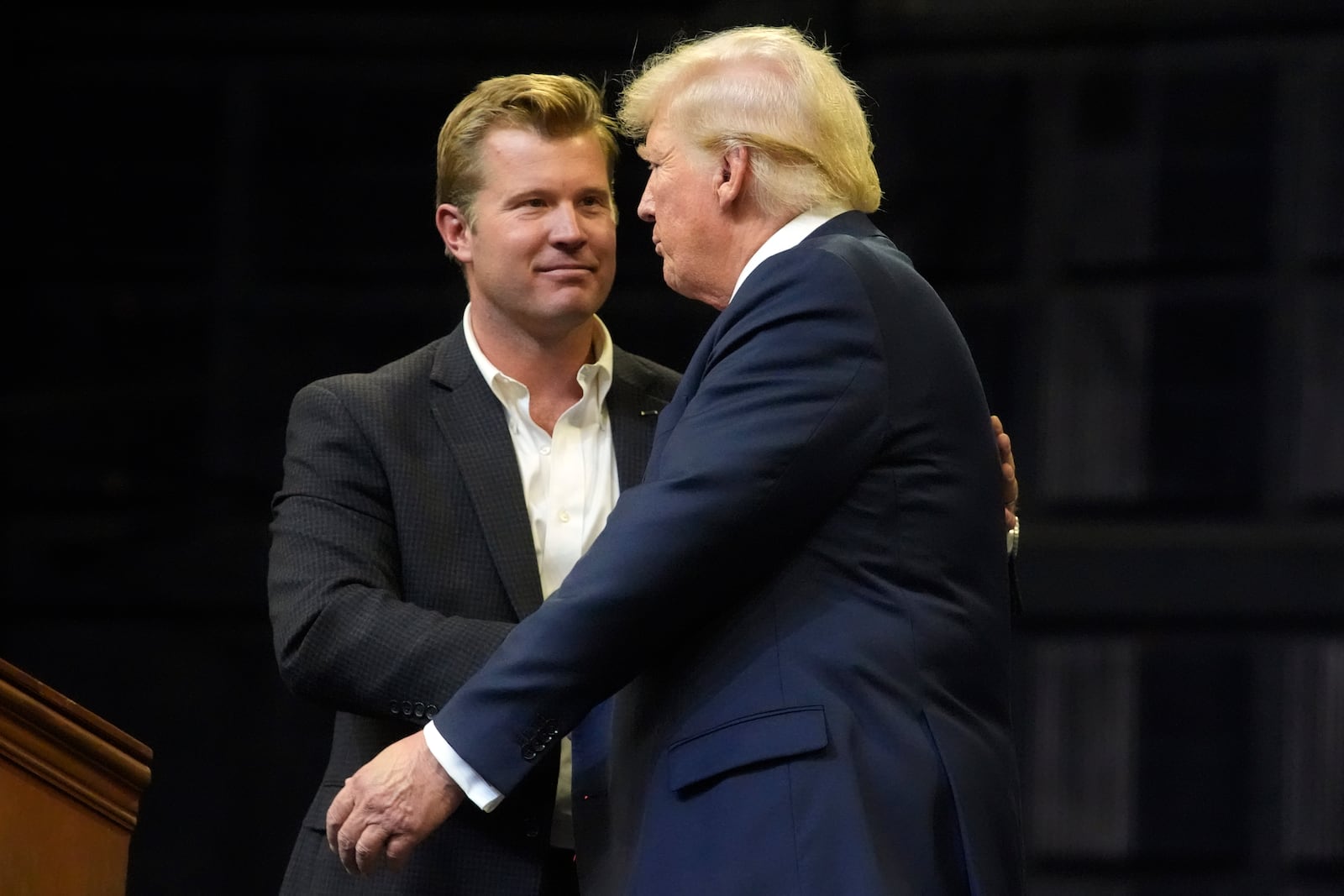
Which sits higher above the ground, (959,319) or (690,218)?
(690,218)

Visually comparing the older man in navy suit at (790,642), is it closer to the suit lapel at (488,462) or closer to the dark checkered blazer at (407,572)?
the dark checkered blazer at (407,572)

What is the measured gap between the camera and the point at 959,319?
15.8 ft

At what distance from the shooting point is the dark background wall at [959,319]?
15.2 feet

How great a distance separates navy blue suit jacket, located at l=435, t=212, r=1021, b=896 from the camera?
69.4 inches

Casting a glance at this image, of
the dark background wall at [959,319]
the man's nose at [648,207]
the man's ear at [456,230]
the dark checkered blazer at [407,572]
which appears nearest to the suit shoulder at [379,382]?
the dark checkered blazer at [407,572]

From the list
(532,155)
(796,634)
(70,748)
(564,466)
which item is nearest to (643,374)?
(564,466)

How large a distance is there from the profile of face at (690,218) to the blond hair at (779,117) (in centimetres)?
2

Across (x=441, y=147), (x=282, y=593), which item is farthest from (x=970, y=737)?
(x=441, y=147)

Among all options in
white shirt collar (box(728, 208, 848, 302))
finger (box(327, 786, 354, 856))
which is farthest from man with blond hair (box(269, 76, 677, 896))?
white shirt collar (box(728, 208, 848, 302))

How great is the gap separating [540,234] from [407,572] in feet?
1.50

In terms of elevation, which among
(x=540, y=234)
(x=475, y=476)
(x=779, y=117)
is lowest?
(x=475, y=476)

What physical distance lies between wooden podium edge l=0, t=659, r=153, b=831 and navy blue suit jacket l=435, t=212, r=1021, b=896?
0.40m

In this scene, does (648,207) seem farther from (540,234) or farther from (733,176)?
(540,234)

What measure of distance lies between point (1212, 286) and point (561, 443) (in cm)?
281
